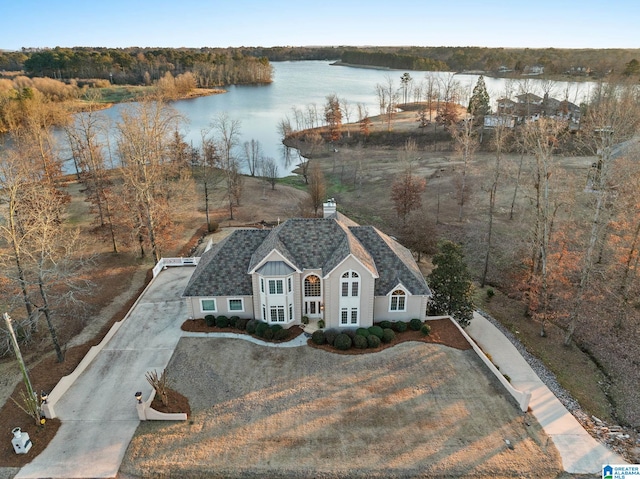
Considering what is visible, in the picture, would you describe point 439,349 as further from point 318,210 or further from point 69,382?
point 318,210

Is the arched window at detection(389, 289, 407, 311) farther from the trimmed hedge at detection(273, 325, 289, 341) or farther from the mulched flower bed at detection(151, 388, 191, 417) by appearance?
the mulched flower bed at detection(151, 388, 191, 417)

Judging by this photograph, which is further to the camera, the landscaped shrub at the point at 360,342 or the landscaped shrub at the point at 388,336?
the landscaped shrub at the point at 388,336

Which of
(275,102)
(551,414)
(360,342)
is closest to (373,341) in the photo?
(360,342)

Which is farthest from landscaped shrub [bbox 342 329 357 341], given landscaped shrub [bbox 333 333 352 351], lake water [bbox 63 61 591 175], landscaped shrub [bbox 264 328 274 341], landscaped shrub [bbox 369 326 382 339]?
lake water [bbox 63 61 591 175]

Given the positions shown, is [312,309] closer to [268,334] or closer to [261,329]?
[268,334]

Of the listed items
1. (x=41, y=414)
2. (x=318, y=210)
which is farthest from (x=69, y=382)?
(x=318, y=210)

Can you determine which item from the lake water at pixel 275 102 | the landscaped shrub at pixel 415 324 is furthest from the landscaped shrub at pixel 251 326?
the lake water at pixel 275 102

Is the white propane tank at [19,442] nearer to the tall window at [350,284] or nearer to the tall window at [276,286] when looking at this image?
the tall window at [276,286]
